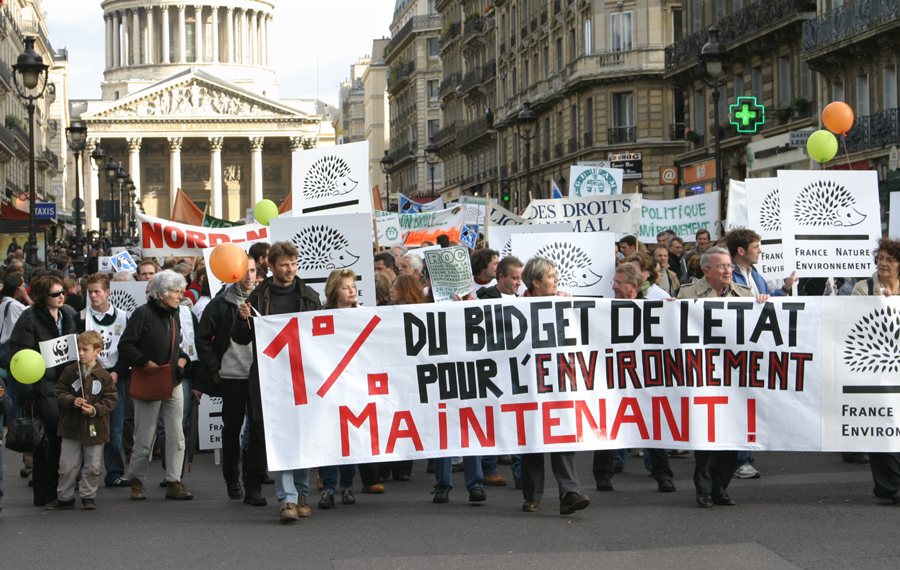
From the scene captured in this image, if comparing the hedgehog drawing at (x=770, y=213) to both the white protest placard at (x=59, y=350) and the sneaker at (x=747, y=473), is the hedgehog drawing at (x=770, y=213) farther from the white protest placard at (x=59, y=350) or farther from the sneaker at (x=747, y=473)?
the white protest placard at (x=59, y=350)

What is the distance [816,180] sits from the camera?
9586mm

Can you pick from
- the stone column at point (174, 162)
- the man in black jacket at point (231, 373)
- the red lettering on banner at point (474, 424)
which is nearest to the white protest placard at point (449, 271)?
the man in black jacket at point (231, 373)

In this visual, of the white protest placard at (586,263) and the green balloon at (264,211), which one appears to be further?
the green balloon at (264,211)

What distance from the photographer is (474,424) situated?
7660 mm

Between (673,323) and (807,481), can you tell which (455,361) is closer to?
(673,323)

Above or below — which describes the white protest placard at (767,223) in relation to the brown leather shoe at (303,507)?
above

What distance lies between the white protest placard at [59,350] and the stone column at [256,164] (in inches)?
3917

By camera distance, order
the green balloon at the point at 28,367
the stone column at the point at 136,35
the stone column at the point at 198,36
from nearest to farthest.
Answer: the green balloon at the point at 28,367
the stone column at the point at 198,36
the stone column at the point at 136,35

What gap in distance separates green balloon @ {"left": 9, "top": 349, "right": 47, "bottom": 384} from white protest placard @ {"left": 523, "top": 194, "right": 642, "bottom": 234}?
25.2 ft

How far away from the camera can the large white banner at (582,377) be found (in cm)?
758

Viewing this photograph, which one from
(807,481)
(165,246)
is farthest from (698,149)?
(807,481)

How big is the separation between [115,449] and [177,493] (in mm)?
986

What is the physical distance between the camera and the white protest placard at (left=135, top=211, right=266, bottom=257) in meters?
13.0

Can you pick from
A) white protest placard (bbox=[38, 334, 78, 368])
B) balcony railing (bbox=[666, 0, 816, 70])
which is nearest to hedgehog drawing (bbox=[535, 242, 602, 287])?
white protest placard (bbox=[38, 334, 78, 368])
